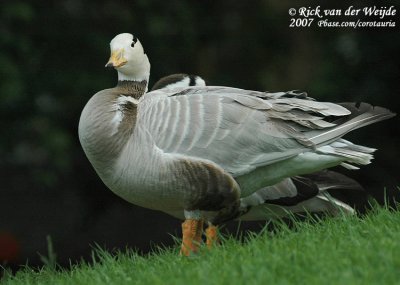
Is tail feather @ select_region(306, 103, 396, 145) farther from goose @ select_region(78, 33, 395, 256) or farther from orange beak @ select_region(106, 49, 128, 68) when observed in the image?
orange beak @ select_region(106, 49, 128, 68)

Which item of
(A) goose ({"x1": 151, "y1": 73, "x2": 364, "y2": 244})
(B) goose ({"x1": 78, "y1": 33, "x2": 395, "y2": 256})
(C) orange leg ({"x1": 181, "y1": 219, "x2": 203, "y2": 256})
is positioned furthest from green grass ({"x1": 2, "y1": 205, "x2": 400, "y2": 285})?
(A) goose ({"x1": 151, "y1": 73, "x2": 364, "y2": 244})

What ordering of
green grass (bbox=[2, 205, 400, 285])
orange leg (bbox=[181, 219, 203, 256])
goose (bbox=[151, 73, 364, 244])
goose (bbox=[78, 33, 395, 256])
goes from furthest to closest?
1. goose (bbox=[151, 73, 364, 244])
2. orange leg (bbox=[181, 219, 203, 256])
3. goose (bbox=[78, 33, 395, 256])
4. green grass (bbox=[2, 205, 400, 285])

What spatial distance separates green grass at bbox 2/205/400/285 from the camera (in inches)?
154

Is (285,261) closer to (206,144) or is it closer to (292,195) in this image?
(206,144)

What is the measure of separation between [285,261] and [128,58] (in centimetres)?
186

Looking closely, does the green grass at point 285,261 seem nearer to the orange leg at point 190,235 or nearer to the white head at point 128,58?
the orange leg at point 190,235

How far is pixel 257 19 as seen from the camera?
827cm

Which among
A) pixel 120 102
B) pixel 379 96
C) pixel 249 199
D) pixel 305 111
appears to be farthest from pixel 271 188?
pixel 379 96

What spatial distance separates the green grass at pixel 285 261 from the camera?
12.8 feet

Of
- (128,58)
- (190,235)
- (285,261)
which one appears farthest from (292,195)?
(285,261)

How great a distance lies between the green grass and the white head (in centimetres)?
104

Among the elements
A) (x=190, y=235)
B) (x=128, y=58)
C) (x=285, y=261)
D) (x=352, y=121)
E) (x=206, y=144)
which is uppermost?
(x=128, y=58)

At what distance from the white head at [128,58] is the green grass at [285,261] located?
104 centimetres

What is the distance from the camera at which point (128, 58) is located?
216 inches
